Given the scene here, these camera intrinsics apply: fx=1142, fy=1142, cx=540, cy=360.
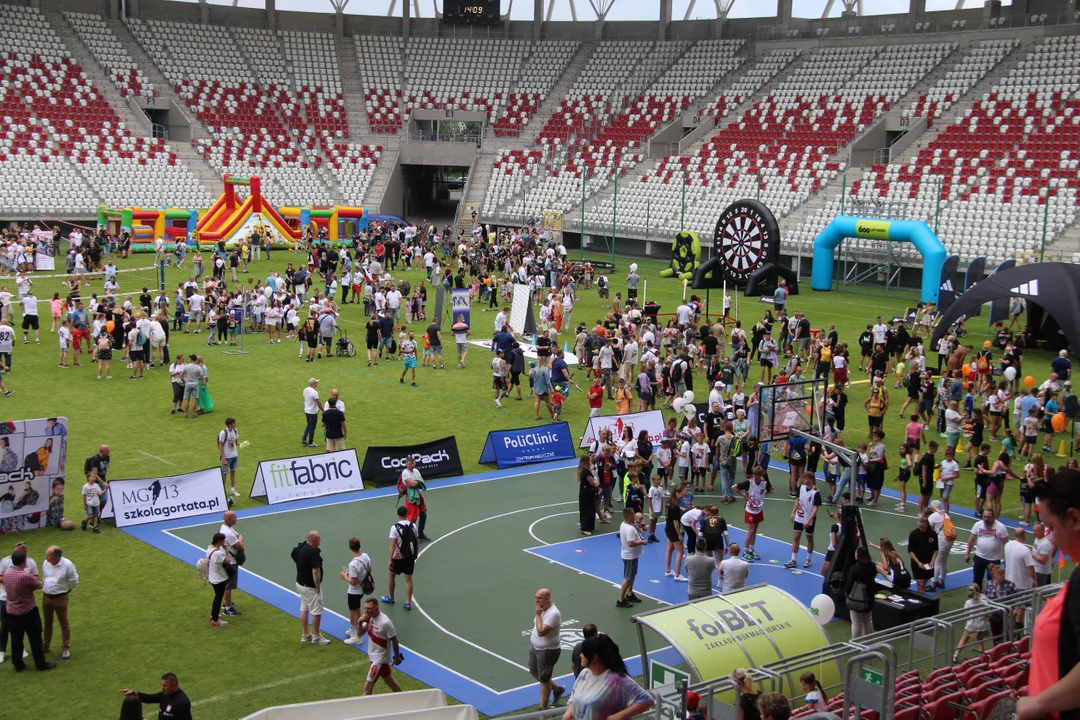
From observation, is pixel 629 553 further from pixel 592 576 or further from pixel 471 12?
pixel 471 12

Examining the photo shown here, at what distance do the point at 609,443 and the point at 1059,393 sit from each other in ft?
37.0

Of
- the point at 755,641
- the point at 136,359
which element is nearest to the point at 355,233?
the point at 136,359

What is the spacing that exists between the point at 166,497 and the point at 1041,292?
1901 cm

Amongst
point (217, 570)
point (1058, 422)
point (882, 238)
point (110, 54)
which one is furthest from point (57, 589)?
point (110, 54)

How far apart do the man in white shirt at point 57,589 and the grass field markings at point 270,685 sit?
2226mm

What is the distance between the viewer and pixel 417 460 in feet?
69.3

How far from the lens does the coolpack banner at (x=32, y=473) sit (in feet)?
55.8

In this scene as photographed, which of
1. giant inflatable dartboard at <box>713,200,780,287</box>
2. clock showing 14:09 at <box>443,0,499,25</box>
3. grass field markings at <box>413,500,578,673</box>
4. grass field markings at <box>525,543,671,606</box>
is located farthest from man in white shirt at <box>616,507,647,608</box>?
clock showing 14:09 at <box>443,0,499,25</box>

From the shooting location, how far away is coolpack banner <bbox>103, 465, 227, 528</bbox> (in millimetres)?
17984

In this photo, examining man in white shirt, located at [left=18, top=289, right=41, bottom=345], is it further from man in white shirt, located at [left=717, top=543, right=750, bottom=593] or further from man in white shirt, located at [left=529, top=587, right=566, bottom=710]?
man in white shirt, located at [left=529, top=587, right=566, bottom=710]

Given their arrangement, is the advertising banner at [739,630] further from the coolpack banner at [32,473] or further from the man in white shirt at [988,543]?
the coolpack banner at [32,473]

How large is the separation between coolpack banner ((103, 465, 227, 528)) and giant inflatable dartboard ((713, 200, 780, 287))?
20.8 meters

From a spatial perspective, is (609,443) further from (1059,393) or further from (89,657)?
(1059,393)

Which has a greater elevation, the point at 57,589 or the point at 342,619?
the point at 57,589
